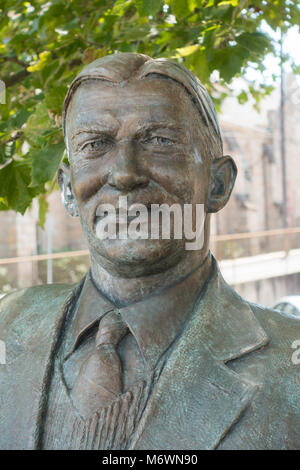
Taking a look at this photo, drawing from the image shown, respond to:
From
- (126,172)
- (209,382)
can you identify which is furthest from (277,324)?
(126,172)

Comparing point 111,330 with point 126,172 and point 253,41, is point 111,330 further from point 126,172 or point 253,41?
point 253,41

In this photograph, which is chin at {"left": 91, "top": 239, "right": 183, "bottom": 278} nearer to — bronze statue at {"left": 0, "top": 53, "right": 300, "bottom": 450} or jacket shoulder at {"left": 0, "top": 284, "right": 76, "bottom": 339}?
bronze statue at {"left": 0, "top": 53, "right": 300, "bottom": 450}

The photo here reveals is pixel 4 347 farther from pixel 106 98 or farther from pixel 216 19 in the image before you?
pixel 216 19

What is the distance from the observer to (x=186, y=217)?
5.53 feet

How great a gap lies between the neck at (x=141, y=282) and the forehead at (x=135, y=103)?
422 mm

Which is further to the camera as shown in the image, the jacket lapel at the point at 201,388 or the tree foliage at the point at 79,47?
the tree foliage at the point at 79,47

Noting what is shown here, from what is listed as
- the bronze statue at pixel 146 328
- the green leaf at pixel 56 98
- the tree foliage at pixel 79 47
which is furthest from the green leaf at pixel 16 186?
the bronze statue at pixel 146 328

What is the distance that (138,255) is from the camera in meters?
1.61

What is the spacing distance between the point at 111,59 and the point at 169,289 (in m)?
0.71

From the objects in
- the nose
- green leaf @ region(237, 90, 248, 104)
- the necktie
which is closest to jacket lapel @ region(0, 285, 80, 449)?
the necktie

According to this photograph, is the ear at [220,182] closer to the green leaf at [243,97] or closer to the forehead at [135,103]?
the forehead at [135,103]

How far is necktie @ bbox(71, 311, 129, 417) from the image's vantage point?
153 cm

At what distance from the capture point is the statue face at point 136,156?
1612mm

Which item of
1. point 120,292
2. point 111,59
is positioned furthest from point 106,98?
point 120,292
